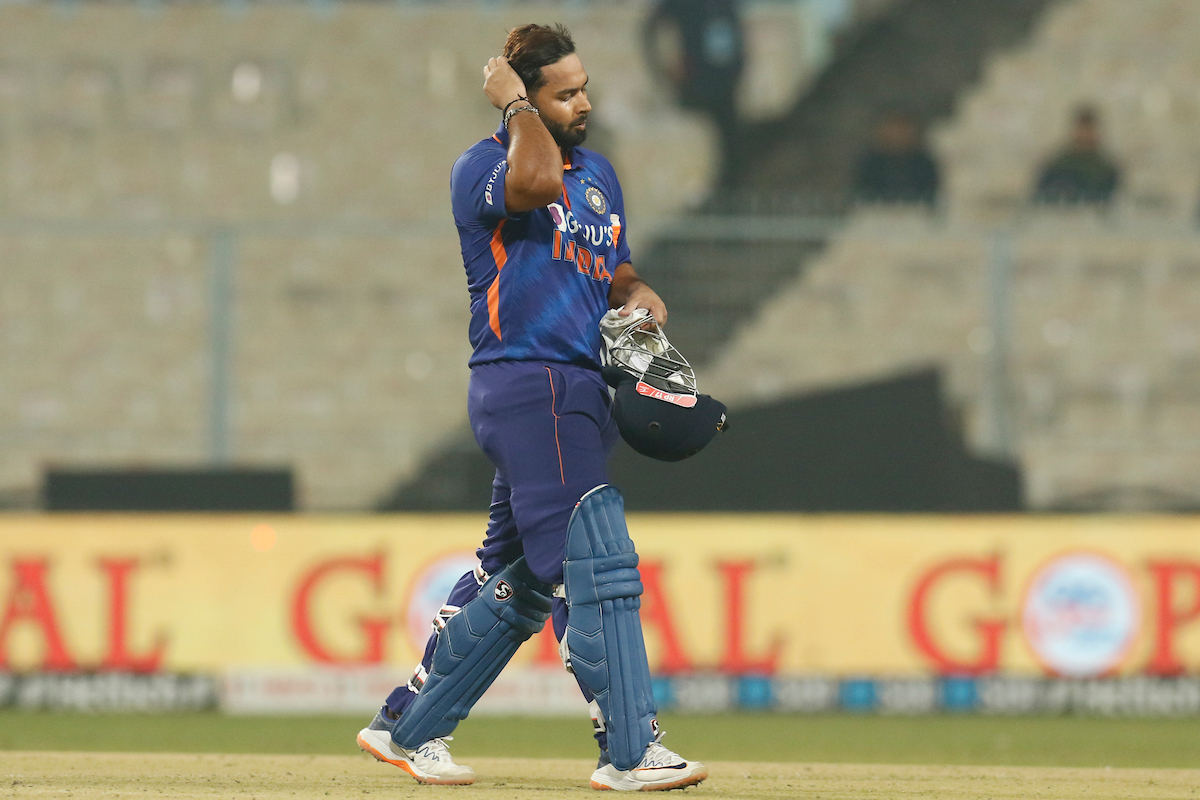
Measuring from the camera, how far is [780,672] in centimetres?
843

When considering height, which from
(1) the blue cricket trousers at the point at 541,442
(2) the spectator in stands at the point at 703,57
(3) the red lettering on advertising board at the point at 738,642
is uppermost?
(2) the spectator in stands at the point at 703,57

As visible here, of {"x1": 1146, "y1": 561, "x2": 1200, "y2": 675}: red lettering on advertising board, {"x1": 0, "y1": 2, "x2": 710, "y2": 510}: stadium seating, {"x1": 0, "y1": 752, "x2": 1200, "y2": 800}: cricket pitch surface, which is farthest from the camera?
{"x1": 0, "y1": 2, "x2": 710, "y2": 510}: stadium seating

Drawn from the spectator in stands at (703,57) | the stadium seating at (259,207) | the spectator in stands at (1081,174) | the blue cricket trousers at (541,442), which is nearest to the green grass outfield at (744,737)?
the stadium seating at (259,207)

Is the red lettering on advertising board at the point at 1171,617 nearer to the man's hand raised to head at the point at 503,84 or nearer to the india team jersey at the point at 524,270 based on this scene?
the india team jersey at the point at 524,270

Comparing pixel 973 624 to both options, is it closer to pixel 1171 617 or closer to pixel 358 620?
pixel 1171 617

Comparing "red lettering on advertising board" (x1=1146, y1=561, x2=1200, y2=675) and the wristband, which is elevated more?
the wristband

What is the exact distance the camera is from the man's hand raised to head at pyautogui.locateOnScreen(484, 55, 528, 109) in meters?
3.94

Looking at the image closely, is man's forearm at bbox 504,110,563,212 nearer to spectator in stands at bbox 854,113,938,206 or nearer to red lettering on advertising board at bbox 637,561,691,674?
red lettering on advertising board at bbox 637,561,691,674

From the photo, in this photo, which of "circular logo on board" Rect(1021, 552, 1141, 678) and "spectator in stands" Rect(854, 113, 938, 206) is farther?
"spectator in stands" Rect(854, 113, 938, 206)

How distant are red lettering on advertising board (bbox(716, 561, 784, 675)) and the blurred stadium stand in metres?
0.95

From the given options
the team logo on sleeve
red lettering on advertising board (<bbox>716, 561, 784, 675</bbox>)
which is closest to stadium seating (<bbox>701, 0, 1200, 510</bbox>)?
red lettering on advertising board (<bbox>716, 561, 784, 675</bbox>)

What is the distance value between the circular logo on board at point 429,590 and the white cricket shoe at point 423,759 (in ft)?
13.3

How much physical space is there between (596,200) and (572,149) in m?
0.18

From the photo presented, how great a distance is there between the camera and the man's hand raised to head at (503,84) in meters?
3.94
